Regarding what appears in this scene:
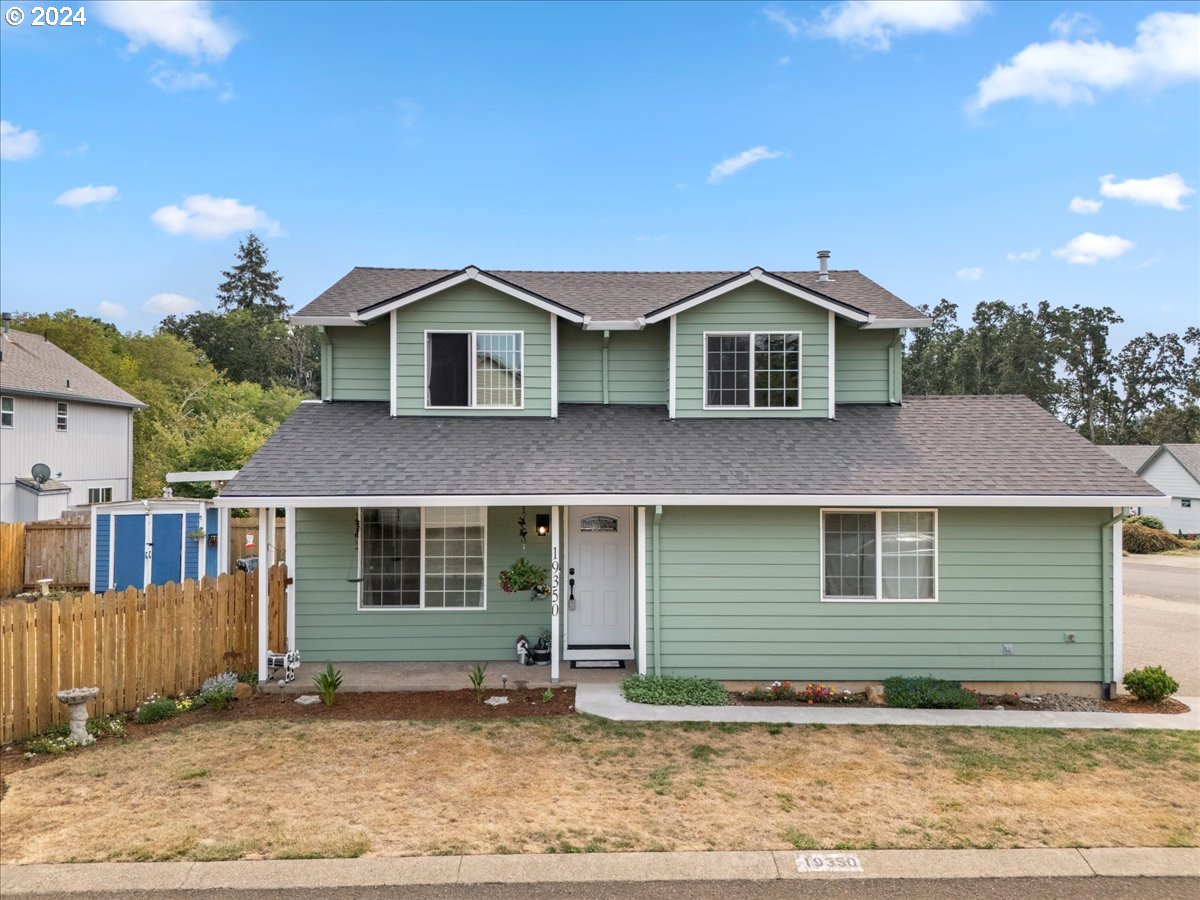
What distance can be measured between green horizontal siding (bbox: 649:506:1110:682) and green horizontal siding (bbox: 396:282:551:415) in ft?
11.5

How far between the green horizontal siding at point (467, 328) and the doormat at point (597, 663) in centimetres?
389

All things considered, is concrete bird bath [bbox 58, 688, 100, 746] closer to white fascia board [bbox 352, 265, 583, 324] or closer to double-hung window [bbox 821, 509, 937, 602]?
white fascia board [bbox 352, 265, 583, 324]

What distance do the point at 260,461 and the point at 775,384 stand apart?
7818 millimetres

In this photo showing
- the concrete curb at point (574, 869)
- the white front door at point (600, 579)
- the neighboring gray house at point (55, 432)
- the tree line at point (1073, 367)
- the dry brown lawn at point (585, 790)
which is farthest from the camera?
the tree line at point (1073, 367)

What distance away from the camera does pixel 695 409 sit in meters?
10.8

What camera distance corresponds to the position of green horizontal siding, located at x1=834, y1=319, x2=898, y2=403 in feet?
37.4

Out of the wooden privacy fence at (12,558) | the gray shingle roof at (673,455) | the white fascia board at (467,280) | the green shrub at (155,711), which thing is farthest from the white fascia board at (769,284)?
the wooden privacy fence at (12,558)

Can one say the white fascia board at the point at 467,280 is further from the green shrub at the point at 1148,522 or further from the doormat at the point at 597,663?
the green shrub at the point at 1148,522

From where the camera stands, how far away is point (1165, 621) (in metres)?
13.7

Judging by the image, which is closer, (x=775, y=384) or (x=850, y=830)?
(x=850, y=830)

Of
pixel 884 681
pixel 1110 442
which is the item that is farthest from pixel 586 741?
pixel 1110 442

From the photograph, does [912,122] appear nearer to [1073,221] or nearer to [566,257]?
[1073,221]

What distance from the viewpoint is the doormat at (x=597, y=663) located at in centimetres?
967

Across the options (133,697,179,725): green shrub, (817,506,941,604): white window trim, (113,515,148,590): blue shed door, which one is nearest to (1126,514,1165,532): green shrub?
(817,506,941,604): white window trim
